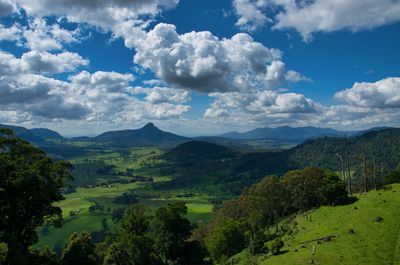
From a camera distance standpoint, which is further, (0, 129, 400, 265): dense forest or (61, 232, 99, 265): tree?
(61, 232, 99, 265): tree

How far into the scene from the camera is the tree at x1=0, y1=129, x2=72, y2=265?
42562 mm

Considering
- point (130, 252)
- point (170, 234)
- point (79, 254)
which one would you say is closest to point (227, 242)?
point (170, 234)

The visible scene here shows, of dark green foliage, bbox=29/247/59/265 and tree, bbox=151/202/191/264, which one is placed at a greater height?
dark green foliage, bbox=29/247/59/265

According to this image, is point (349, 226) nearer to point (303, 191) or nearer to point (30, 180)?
point (303, 191)

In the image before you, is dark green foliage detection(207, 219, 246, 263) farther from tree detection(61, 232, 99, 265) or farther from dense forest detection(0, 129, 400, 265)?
tree detection(61, 232, 99, 265)

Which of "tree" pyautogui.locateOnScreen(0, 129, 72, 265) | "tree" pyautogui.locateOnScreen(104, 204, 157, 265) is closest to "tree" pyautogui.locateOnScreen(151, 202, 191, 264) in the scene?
"tree" pyautogui.locateOnScreen(104, 204, 157, 265)

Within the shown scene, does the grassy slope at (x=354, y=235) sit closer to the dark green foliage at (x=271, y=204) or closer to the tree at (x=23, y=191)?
the dark green foliage at (x=271, y=204)

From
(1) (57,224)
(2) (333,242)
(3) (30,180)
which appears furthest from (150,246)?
(2) (333,242)

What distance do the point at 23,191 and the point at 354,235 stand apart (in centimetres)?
4984

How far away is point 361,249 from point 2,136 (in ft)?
172

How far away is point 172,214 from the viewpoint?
71.1 m

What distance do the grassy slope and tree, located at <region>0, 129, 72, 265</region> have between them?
3428cm

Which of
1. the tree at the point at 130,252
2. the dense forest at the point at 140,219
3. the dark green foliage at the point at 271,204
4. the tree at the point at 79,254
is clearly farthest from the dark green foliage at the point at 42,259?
the dark green foliage at the point at 271,204

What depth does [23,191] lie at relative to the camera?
43688 mm
